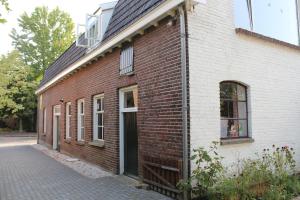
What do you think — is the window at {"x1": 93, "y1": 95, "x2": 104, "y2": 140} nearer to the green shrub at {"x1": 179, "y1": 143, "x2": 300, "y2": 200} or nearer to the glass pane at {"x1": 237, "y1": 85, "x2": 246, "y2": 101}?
the glass pane at {"x1": 237, "y1": 85, "x2": 246, "y2": 101}

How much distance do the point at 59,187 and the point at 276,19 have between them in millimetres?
8090

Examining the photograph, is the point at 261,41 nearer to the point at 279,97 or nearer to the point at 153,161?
the point at 279,97

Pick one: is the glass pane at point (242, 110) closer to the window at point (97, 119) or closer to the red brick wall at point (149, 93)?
the red brick wall at point (149, 93)

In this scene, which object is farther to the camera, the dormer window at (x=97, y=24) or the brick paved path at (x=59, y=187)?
the dormer window at (x=97, y=24)

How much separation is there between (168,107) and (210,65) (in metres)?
1.42

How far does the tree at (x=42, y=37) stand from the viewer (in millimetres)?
41281

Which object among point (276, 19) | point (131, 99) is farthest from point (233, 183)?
point (276, 19)

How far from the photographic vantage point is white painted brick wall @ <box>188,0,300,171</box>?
24.0 ft

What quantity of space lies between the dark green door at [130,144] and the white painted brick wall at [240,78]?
2.74 meters

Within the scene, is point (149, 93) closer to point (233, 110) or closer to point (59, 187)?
point (233, 110)

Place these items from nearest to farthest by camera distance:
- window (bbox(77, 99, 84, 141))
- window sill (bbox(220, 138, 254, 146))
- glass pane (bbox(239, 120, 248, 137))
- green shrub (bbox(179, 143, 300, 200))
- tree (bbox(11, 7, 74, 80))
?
green shrub (bbox(179, 143, 300, 200)) → window sill (bbox(220, 138, 254, 146)) → glass pane (bbox(239, 120, 248, 137)) → window (bbox(77, 99, 84, 141)) → tree (bbox(11, 7, 74, 80))

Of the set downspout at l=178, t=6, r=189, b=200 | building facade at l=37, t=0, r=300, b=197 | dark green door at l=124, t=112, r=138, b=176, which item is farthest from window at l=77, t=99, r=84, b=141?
downspout at l=178, t=6, r=189, b=200

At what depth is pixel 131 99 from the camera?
A: 986cm

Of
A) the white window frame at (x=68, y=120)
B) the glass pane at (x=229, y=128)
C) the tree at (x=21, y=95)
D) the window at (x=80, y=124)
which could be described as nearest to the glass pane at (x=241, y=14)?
the glass pane at (x=229, y=128)
